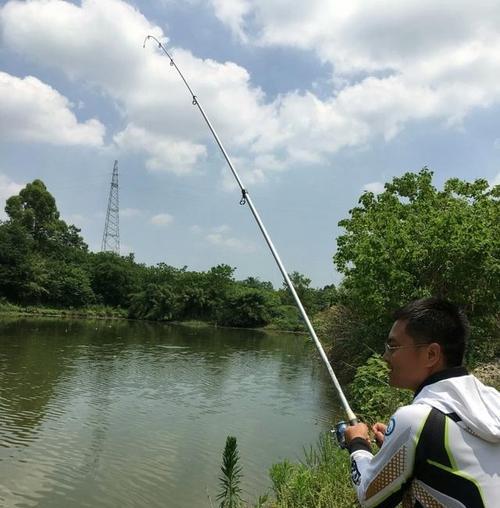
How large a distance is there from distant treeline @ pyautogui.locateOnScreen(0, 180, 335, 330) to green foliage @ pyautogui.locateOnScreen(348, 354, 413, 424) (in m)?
54.2

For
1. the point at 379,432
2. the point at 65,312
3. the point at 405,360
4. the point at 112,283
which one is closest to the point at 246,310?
the point at 112,283

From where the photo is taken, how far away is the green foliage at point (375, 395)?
10952 millimetres

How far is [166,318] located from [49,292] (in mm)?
16006

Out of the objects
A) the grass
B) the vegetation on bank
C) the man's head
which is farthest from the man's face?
the grass

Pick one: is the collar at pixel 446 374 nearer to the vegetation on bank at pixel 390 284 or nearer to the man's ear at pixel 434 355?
the man's ear at pixel 434 355

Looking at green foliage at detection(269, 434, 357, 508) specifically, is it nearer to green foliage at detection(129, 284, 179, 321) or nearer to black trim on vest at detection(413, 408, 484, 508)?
black trim on vest at detection(413, 408, 484, 508)

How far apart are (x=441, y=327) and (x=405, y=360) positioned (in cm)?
19

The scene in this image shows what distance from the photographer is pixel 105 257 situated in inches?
3374

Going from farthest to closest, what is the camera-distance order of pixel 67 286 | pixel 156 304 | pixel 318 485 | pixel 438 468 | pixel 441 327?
1. pixel 156 304
2. pixel 67 286
3. pixel 318 485
4. pixel 441 327
5. pixel 438 468

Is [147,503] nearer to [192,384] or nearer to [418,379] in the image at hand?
[418,379]

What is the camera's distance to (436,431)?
180 cm

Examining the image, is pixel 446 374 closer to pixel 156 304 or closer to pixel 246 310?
pixel 246 310

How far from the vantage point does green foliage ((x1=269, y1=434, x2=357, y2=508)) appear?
671cm

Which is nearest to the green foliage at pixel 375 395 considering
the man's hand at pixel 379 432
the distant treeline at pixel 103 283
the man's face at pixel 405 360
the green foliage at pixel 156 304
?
the man's hand at pixel 379 432
